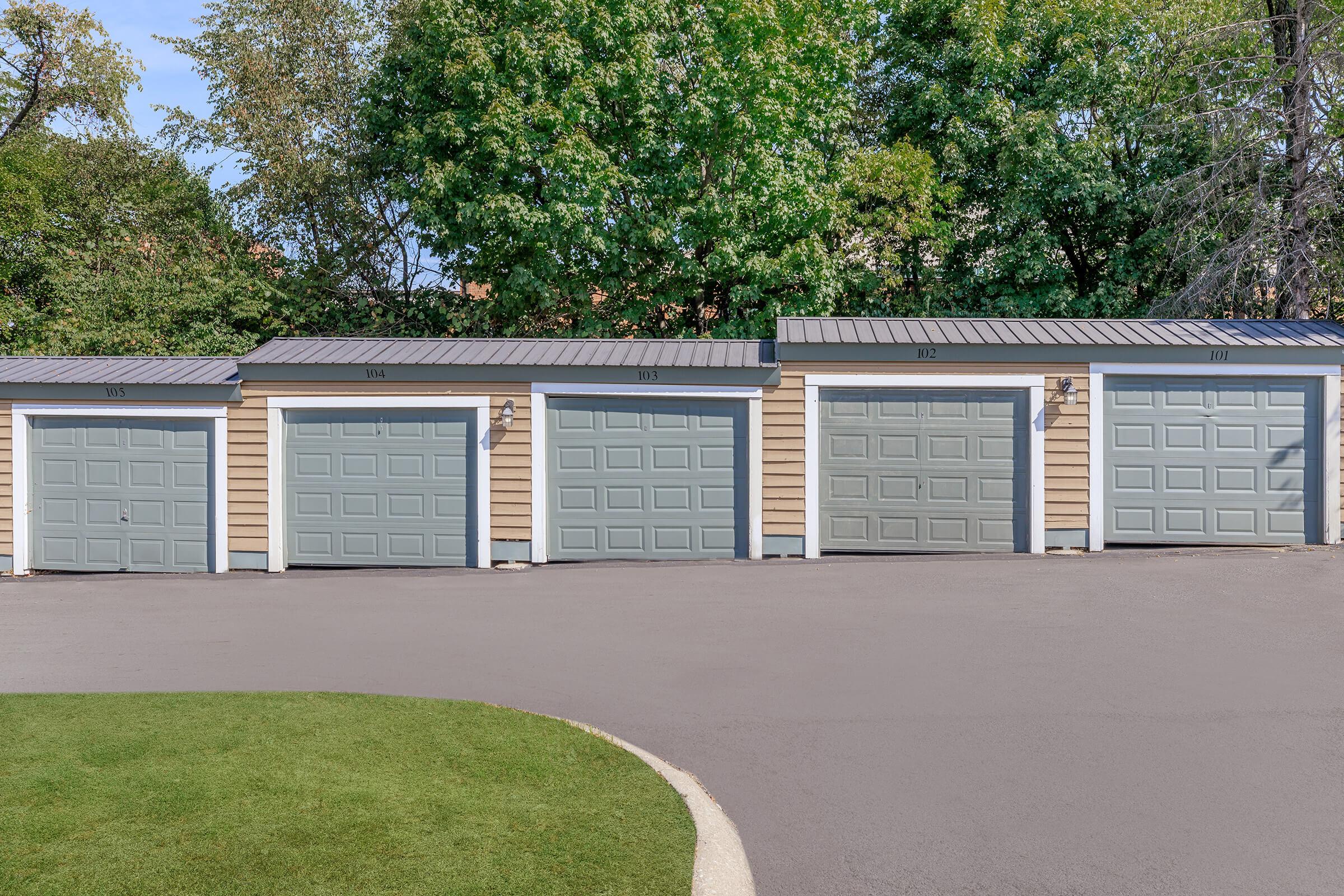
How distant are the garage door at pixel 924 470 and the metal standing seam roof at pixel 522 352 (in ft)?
4.83

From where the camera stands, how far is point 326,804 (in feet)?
15.5

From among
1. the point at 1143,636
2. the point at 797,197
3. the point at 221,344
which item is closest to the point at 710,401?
the point at 1143,636

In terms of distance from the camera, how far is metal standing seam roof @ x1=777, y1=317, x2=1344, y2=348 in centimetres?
1225

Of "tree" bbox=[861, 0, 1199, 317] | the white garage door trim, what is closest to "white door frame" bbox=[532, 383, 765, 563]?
the white garage door trim

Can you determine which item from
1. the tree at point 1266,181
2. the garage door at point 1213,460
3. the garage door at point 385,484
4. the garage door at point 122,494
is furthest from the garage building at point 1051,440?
the garage door at point 122,494

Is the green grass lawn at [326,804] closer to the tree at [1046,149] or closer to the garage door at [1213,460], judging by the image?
the garage door at [1213,460]

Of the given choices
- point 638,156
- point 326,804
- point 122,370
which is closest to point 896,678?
point 326,804

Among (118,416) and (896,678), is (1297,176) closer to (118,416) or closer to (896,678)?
(896,678)

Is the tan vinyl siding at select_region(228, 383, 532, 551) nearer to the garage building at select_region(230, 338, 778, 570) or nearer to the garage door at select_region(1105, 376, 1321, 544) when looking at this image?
the garage building at select_region(230, 338, 778, 570)

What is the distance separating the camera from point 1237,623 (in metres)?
8.52

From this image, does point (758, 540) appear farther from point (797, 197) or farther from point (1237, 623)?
point (797, 197)

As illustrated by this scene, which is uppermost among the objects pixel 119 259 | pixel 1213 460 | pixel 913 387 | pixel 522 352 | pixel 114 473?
pixel 119 259

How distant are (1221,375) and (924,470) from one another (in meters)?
3.89

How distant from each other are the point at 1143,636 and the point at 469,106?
1559 cm
